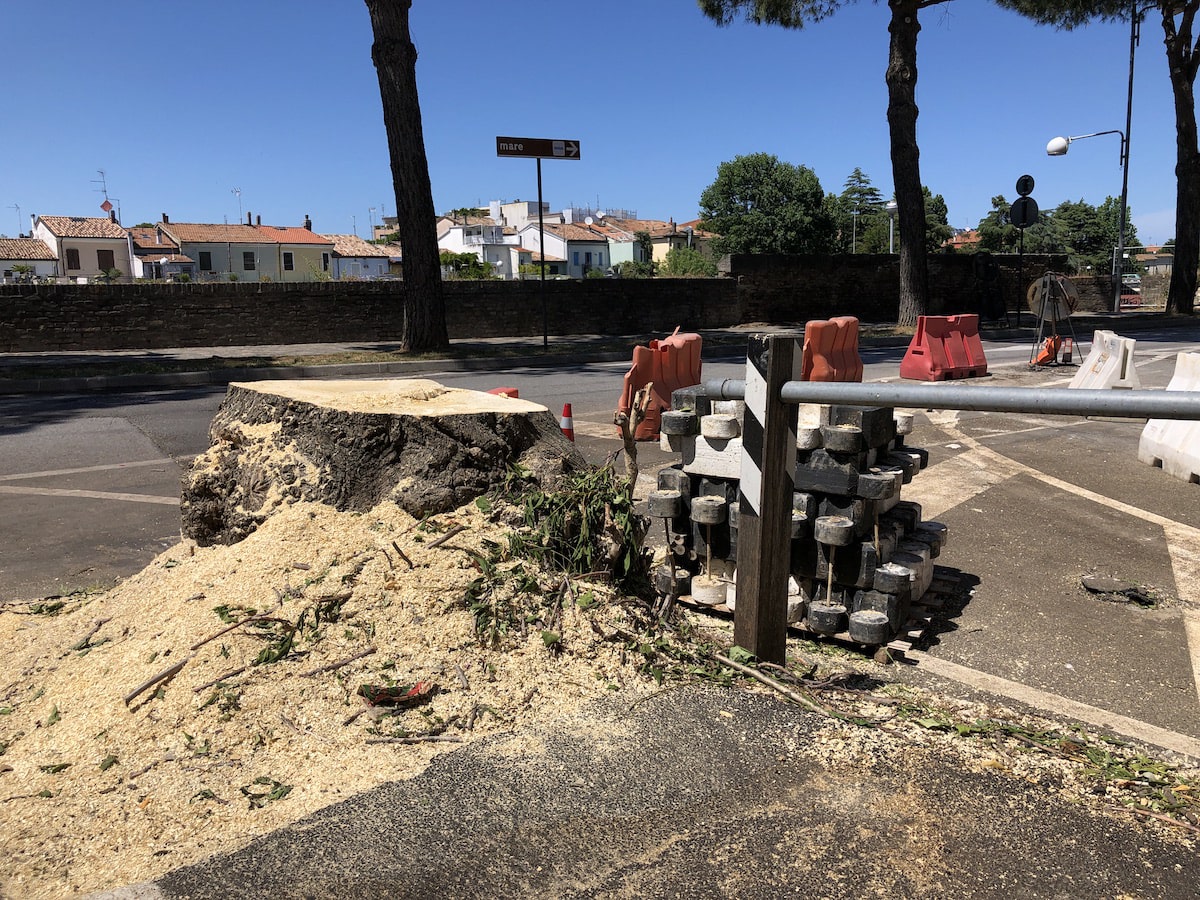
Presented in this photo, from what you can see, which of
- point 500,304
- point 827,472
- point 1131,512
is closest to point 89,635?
point 827,472

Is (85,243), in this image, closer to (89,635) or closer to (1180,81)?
(1180,81)

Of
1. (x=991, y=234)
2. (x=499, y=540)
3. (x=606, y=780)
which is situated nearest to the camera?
(x=606, y=780)

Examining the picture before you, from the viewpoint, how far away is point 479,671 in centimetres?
314

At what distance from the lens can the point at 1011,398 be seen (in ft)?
8.77

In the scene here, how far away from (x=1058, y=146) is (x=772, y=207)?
61.6 metres

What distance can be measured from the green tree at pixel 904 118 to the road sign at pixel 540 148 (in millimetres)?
8479

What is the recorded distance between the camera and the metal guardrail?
2.41m

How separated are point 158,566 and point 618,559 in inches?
83.5

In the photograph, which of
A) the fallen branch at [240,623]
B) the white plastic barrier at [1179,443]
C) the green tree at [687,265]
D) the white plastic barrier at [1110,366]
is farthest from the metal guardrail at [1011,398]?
the green tree at [687,265]

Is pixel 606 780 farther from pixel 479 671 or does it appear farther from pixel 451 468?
pixel 451 468

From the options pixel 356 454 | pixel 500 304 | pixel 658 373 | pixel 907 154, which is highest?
pixel 907 154

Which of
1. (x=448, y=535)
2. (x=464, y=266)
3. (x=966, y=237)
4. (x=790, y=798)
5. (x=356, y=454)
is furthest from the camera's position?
(x=966, y=237)

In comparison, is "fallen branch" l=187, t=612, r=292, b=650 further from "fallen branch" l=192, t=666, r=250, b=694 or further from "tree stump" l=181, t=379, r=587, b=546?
"tree stump" l=181, t=379, r=587, b=546

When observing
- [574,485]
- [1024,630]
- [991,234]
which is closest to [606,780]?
[574,485]
